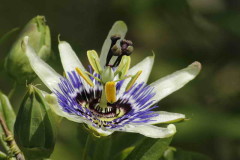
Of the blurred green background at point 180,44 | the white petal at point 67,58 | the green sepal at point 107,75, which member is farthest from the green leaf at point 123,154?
the blurred green background at point 180,44

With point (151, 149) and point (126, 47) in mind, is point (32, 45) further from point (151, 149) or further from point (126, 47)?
point (151, 149)

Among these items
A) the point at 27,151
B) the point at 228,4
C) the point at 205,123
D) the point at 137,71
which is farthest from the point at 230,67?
the point at 27,151

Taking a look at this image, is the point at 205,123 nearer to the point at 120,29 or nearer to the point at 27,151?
the point at 120,29

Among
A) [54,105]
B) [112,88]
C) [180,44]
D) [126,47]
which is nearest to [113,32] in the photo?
[126,47]

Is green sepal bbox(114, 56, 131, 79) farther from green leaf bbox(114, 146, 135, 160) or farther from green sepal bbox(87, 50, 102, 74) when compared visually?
green leaf bbox(114, 146, 135, 160)

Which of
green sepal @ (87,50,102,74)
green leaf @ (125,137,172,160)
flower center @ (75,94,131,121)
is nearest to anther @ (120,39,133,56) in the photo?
green sepal @ (87,50,102,74)

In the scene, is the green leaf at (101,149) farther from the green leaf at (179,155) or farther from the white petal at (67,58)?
the white petal at (67,58)
